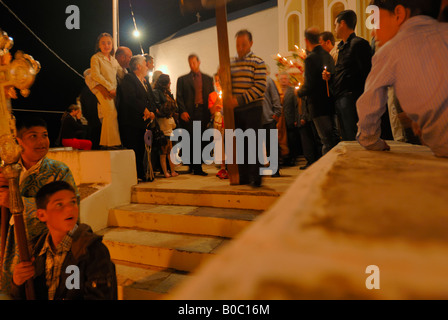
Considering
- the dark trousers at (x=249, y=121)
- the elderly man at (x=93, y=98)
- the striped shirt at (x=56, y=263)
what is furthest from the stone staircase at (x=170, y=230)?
the elderly man at (x=93, y=98)

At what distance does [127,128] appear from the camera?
4395mm

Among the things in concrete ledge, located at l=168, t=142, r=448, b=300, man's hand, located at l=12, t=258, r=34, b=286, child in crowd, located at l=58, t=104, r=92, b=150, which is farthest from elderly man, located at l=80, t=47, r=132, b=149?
concrete ledge, located at l=168, t=142, r=448, b=300

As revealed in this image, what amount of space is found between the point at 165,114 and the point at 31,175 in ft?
9.62

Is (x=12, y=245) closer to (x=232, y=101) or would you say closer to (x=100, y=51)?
(x=232, y=101)

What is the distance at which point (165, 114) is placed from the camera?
191 inches

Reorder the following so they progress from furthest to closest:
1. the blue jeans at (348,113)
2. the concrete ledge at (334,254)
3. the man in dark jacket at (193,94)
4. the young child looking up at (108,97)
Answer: the man in dark jacket at (193,94) → the young child looking up at (108,97) → the blue jeans at (348,113) → the concrete ledge at (334,254)

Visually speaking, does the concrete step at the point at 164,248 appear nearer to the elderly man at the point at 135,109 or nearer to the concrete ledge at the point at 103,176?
the concrete ledge at the point at 103,176

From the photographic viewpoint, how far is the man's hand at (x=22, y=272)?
1658 mm

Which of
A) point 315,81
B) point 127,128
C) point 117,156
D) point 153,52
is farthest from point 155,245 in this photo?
point 153,52

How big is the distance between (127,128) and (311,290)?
4.44 meters

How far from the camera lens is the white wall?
1170 centimetres

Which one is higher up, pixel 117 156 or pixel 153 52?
pixel 153 52

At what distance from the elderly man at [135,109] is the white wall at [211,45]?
665 centimetres

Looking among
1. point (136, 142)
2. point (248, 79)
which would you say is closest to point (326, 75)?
point (248, 79)
